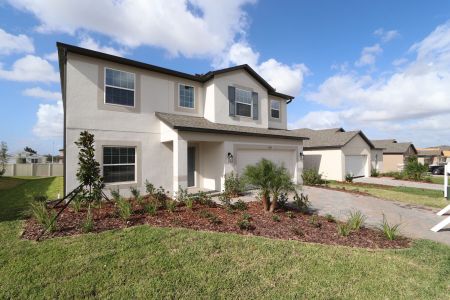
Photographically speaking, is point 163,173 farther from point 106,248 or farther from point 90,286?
point 90,286

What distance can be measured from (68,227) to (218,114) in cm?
957

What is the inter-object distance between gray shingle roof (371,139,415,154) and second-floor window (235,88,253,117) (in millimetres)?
30288

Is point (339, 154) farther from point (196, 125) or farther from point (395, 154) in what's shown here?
point (395, 154)

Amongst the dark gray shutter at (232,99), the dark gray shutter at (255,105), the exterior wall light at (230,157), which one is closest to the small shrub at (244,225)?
the exterior wall light at (230,157)

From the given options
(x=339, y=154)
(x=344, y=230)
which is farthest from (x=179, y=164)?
(x=339, y=154)

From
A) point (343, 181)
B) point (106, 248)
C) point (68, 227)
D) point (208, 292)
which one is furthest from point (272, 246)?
point (343, 181)

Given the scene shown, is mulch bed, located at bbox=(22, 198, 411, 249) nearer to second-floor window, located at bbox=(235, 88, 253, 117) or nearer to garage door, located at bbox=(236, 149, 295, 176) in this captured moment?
garage door, located at bbox=(236, 149, 295, 176)

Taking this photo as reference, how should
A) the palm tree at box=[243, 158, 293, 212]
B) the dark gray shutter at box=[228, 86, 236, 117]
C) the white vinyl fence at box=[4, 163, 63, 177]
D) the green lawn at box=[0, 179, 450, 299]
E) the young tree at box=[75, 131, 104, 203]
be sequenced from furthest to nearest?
the white vinyl fence at box=[4, 163, 63, 177] < the dark gray shutter at box=[228, 86, 236, 117] < the palm tree at box=[243, 158, 293, 212] < the young tree at box=[75, 131, 104, 203] < the green lawn at box=[0, 179, 450, 299]

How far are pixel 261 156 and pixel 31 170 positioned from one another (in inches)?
1101

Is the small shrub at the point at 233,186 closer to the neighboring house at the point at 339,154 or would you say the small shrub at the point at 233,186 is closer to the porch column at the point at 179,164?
the porch column at the point at 179,164

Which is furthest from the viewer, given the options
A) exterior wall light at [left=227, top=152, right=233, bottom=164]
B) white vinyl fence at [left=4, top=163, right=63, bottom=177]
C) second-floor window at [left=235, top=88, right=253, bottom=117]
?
white vinyl fence at [left=4, top=163, right=63, bottom=177]

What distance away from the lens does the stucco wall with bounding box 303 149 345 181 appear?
21984mm

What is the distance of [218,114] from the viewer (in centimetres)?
1418

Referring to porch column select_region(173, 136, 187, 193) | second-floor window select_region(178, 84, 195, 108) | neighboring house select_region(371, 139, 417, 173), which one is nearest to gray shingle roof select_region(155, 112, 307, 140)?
porch column select_region(173, 136, 187, 193)
